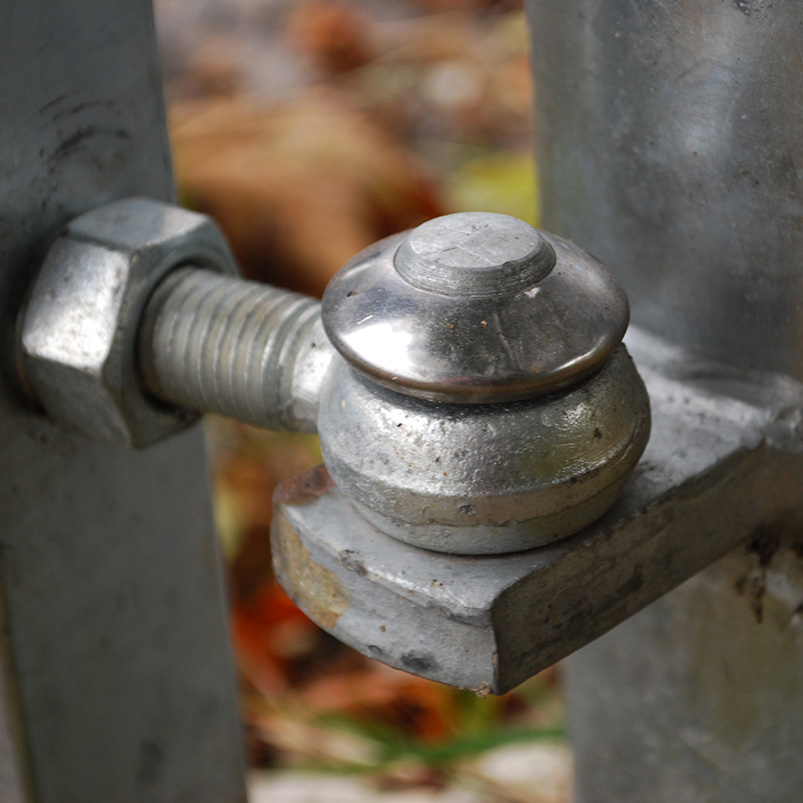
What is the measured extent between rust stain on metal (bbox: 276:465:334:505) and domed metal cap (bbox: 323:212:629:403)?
0.08m

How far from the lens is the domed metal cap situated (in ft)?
1.13

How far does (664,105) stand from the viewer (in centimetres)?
42

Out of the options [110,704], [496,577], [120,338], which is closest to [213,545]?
[110,704]

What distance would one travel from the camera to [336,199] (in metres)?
1.61

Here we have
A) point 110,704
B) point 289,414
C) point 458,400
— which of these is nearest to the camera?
point 458,400

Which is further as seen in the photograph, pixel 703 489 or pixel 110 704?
pixel 110 704

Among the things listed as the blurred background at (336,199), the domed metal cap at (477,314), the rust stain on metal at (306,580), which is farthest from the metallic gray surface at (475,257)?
the blurred background at (336,199)

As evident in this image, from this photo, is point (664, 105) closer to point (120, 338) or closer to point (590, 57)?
point (590, 57)

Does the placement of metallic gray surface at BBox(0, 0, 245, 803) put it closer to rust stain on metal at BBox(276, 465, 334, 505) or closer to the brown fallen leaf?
rust stain on metal at BBox(276, 465, 334, 505)

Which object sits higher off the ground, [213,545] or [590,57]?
[590,57]

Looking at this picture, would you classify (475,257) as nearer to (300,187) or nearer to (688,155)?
(688,155)

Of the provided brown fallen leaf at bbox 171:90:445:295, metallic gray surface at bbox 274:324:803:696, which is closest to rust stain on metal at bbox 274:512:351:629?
metallic gray surface at bbox 274:324:803:696

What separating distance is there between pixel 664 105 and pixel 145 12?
23cm

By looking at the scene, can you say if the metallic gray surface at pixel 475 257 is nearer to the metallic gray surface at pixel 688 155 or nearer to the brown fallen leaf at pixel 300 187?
the metallic gray surface at pixel 688 155
